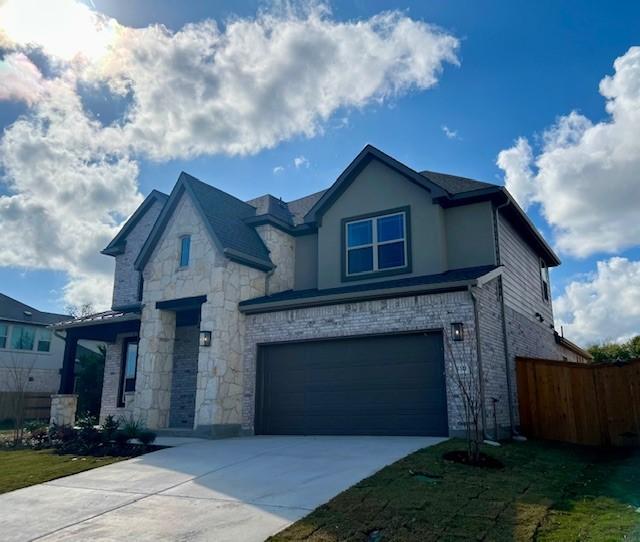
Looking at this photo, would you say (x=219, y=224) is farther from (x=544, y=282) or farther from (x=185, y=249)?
(x=544, y=282)

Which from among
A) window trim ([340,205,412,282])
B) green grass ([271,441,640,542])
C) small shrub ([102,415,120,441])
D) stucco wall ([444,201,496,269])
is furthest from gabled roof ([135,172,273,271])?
green grass ([271,441,640,542])

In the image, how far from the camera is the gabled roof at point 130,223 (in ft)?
67.5

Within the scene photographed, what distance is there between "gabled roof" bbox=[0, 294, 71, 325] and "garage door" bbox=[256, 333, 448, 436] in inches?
905

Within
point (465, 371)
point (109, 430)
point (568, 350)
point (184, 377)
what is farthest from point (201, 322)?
point (568, 350)

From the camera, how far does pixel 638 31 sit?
10961 millimetres

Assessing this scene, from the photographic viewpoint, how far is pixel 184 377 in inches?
677

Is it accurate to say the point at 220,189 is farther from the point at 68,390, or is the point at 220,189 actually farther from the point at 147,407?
the point at 68,390

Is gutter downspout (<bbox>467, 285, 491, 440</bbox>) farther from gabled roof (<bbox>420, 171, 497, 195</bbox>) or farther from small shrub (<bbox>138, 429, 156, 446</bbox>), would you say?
small shrub (<bbox>138, 429, 156, 446</bbox>)

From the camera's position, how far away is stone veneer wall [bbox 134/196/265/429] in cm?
1377

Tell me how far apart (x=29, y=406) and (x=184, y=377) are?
11002 mm

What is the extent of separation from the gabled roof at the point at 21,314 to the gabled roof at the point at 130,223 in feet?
44.6

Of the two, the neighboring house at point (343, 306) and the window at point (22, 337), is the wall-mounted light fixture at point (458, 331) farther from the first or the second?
the window at point (22, 337)

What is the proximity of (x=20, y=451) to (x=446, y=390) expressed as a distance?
10.4 meters

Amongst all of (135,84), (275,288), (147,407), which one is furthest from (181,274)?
(135,84)
